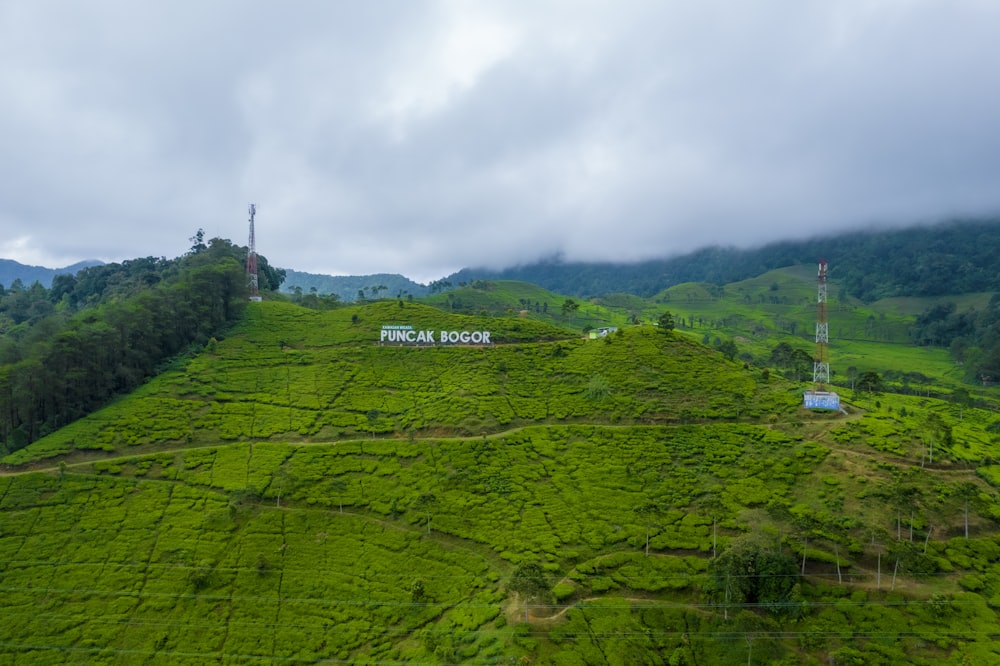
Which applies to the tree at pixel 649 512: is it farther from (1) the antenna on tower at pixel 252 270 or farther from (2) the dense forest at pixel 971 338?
(2) the dense forest at pixel 971 338

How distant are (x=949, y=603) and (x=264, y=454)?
241ft

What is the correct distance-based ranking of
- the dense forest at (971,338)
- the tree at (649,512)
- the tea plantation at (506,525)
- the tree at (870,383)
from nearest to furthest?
1. the tea plantation at (506,525)
2. the tree at (649,512)
3. the tree at (870,383)
4. the dense forest at (971,338)

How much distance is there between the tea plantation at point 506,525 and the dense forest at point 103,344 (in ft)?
20.0

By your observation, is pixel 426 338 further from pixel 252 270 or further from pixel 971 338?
pixel 971 338

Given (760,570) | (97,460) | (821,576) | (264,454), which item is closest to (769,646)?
(760,570)

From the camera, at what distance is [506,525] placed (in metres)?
58.6

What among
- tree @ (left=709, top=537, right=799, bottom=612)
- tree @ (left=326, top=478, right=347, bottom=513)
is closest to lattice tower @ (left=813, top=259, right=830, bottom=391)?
tree @ (left=709, top=537, right=799, bottom=612)

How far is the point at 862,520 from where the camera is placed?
5369 cm

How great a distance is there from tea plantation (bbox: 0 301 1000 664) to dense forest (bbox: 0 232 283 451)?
20.0 ft

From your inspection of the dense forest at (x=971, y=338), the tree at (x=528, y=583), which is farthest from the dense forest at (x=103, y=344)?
the dense forest at (x=971, y=338)

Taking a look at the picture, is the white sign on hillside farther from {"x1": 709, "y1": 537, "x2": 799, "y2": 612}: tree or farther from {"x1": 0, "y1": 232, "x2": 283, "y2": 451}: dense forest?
{"x1": 709, "y1": 537, "x2": 799, "y2": 612}: tree

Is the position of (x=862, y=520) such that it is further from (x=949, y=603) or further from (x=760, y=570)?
(x=760, y=570)

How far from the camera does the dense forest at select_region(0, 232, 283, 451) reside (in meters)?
76.5

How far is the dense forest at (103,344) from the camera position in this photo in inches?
3012
